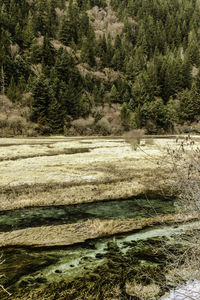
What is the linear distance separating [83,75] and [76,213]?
77407 mm

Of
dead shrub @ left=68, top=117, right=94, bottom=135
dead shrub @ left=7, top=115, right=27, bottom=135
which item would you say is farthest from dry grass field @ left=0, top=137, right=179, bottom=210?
dead shrub @ left=68, top=117, right=94, bottom=135

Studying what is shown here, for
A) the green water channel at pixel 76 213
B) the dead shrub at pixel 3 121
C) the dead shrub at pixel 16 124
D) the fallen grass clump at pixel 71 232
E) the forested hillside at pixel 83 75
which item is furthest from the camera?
the forested hillside at pixel 83 75

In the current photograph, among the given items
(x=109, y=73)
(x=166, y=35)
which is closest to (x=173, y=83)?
(x=109, y=73)

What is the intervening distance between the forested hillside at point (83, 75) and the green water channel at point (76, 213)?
3316 centimetres

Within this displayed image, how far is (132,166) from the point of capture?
19688 millimetres

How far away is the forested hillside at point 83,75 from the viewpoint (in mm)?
58031

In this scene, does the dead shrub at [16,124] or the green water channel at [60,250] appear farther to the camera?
the dead shrub at [16,124]

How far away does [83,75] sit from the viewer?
81.1 meters

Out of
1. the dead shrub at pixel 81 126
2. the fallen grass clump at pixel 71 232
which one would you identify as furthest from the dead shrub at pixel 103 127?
the fallen grass clump at pixel 71 232

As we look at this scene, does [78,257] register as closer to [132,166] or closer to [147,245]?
[147,245]

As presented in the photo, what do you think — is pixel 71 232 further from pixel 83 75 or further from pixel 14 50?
pixel 14 50

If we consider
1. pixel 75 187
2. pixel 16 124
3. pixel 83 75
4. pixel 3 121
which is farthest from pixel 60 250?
pixel 83 75

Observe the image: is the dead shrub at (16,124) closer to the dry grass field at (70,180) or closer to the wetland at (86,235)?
the dry grass field at (70,180)

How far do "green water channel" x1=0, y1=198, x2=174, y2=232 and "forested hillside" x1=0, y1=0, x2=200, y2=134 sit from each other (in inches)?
1305
